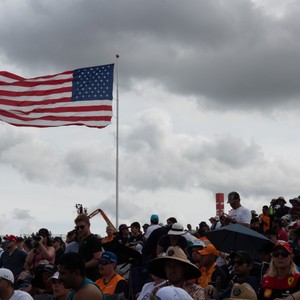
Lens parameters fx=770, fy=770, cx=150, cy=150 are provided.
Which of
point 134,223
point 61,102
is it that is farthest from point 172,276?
point 61,102

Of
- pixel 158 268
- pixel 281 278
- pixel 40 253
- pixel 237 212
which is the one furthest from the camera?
pixel 237 212

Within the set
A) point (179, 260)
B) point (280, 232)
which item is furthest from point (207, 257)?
point (280, 232)

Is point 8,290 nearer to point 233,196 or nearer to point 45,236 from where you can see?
point 45,236

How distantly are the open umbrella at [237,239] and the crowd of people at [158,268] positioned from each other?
0.12m

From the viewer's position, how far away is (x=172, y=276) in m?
7.69

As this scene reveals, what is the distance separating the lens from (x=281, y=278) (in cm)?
798

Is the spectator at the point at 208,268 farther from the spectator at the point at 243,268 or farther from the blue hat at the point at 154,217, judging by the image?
the blue hat at the point at 154,217

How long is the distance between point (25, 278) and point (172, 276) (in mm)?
3898

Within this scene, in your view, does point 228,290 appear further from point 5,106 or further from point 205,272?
point 5,106

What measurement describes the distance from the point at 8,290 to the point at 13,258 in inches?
178

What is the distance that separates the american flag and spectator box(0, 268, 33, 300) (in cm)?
916

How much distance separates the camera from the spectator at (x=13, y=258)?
45.6 feet

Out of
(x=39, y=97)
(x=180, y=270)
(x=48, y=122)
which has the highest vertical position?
(x=39, y=97)

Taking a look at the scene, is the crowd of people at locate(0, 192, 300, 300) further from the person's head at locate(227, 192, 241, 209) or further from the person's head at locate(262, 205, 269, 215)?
the person's head at locate(262, 205, 269, 215)
